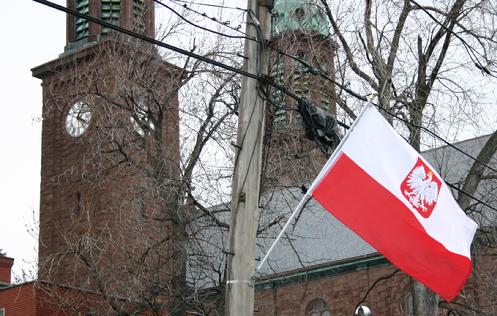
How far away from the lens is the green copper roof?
18877mm

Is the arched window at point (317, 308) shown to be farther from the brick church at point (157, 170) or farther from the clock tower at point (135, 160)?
the clock tower at point (135, 160)

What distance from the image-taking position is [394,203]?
10.6 meters

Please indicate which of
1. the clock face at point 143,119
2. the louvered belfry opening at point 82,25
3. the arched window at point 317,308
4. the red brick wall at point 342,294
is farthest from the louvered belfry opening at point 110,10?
the clock face at point 143,119

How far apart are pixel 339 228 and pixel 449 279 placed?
2929cm

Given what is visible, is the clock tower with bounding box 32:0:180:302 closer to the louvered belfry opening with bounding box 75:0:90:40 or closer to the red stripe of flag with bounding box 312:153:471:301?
the red stripe of flag with bounding box 312:153:471:301

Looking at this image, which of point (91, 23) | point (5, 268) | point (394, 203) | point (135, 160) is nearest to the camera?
point (394, 203)

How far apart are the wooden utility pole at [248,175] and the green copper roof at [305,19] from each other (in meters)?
7.65

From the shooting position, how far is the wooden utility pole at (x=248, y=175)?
33.1ft

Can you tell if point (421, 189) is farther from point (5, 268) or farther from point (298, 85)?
point (5, 268)

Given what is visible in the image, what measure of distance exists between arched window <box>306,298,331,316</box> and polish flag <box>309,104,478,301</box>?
92.6ft

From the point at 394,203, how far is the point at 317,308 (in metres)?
29.4

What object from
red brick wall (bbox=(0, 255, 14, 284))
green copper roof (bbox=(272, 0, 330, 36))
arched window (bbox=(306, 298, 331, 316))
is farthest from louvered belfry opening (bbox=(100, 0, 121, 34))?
green copper roof (bbox=(272, 0, 330, 36))

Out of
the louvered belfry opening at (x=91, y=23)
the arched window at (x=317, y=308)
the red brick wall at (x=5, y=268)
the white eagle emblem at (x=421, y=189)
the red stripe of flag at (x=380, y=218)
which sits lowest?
the red stripe of flag at (x=380, y=218)

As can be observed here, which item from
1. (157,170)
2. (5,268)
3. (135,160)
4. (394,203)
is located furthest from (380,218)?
(5,268)
